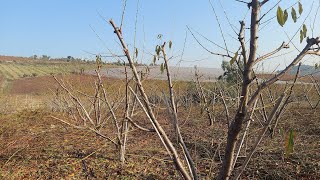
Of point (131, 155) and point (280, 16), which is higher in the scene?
point (280, 16)

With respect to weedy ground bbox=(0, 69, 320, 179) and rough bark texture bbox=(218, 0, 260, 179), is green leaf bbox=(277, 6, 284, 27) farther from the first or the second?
weedy ground bbox=(0, 69, 320, 179)

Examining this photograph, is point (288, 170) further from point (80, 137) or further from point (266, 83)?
point (80, 137)

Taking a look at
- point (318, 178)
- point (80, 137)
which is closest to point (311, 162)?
point (318, 178)

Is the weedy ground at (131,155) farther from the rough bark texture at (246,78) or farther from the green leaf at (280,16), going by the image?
the green leaf at (280,16)

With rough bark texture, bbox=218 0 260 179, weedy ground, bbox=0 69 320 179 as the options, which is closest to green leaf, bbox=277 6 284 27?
rough bark texture, bbox=218 0 260 179

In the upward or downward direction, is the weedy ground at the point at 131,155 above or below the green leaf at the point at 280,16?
below

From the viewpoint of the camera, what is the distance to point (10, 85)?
998 inches

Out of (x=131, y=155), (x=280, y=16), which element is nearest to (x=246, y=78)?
(x=280, y=16)

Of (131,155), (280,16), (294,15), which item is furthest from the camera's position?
(131,155)

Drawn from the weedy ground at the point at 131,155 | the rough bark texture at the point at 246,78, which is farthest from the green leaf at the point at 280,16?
the weedy ground at the point at 131,155

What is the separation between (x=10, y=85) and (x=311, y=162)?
2594 cm

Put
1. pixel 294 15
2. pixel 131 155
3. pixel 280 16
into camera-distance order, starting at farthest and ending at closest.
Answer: pixel 131 155, pixel 294 15, pixel 280 16

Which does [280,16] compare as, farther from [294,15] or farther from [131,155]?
[131,155]

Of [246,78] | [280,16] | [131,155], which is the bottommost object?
[131,155]
